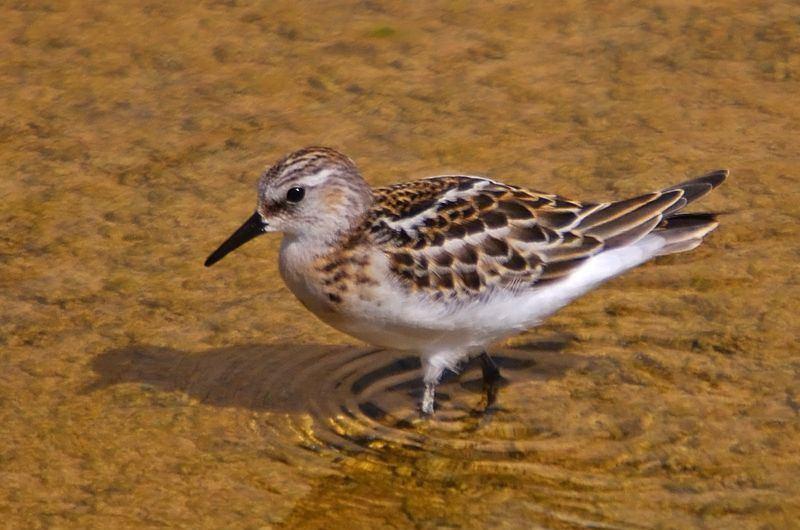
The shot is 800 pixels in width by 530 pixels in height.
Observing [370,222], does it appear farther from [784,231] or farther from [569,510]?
[784,231]

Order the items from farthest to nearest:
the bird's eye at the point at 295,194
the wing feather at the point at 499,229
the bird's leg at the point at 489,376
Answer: the bird's leg at the point at 489,376, the bird's eye at the point at 295,194, the wing feather at the point at 499,229

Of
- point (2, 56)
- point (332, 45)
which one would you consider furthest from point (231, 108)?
point (2, 56)

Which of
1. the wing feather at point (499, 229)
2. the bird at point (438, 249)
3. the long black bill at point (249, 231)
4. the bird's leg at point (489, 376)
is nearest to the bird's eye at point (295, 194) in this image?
the bird at point (438, 249)

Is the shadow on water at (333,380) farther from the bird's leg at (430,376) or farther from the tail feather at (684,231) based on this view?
the tail feather at (684,231)

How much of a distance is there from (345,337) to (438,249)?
64.9 inches

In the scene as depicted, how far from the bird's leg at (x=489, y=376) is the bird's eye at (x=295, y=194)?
1.72 metres

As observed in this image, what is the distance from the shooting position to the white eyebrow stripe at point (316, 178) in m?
9.98

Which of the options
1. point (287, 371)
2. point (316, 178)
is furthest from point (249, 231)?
point (287, 371)

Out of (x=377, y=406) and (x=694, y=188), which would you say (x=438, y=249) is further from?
(x=694, y=188)

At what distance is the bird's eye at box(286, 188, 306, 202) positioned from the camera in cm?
997

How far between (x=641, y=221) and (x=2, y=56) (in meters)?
7.50

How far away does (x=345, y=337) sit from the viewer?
1119cm

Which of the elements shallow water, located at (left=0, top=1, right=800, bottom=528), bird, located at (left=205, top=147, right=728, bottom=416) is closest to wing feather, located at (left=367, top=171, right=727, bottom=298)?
bird, located at (left=205, top=147, right=728, bottom=416)

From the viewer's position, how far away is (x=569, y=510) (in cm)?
902
